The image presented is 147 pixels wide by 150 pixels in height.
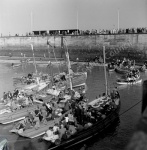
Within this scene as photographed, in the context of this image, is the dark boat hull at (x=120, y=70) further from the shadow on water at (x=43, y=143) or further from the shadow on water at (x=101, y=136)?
the shadow on water at (x=43, y=143)

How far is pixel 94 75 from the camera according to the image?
159 feet

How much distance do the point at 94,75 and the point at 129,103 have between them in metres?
21.3

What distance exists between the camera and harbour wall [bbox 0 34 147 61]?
6338cm

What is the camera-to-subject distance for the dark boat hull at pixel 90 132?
15398 mm

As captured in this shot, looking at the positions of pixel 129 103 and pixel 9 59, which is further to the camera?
pixel 9 59

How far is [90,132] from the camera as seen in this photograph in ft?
56.3

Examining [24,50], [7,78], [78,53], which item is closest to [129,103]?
[7,78]

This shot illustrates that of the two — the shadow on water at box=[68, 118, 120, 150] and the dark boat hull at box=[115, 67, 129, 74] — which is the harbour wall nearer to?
the dark boat hull at box=[115, 67, 129, 74]

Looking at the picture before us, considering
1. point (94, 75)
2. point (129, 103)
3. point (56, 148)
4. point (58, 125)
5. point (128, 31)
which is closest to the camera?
point (56, 148)

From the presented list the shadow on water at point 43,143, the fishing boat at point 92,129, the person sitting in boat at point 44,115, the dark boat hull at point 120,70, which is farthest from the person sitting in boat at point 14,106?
the dark boat hull at point 120,70

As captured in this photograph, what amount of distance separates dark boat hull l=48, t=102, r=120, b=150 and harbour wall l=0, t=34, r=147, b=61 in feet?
Result: 110

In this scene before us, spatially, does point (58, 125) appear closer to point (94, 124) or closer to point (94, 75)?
point (94, 124)

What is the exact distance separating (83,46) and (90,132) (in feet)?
190

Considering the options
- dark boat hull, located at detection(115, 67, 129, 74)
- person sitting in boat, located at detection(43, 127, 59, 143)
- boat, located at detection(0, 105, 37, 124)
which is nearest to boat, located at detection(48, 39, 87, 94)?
dark boat hull, located at detection(115, 67, 129, 74)
